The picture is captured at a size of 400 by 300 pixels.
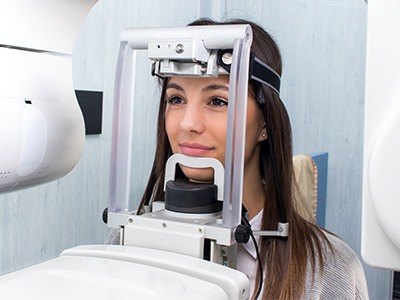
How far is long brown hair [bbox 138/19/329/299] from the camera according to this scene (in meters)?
1.13

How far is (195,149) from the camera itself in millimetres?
1081

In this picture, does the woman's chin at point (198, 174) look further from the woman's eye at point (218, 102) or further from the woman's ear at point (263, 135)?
the woman's ear at point (263, 135)

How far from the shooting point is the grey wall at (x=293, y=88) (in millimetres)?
1826

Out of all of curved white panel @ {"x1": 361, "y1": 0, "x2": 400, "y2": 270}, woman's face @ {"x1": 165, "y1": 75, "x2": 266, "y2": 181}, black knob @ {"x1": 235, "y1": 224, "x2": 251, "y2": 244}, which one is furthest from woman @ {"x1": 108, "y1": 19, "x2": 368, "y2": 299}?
curved white panel @ {"x1": 361, "y1": 0, "x2": 400, "y2": 270}

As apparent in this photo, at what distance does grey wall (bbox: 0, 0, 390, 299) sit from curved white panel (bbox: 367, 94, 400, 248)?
54.0 inches

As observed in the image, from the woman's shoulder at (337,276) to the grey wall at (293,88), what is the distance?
0.89 m

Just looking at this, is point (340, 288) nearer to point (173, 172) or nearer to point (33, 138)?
point (173, 172)

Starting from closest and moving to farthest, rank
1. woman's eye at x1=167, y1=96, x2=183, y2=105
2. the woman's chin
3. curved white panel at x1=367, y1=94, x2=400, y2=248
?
1. curved white panel at x1=367, y1=94, x2=400, y2=248
2. the woman's chin
3. woman's eye at x1=167, y1=96, x2=183, y2=105

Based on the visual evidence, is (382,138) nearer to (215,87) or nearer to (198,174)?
(198,174)

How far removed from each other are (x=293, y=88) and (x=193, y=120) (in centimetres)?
143

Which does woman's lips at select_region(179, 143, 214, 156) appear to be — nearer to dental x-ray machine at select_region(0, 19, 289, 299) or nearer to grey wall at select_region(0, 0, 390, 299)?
dental x-ray machine at select_region(0, 19, 289, 299)

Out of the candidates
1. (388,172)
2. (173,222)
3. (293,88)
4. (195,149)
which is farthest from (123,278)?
(293,88)

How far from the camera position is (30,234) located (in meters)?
1.63

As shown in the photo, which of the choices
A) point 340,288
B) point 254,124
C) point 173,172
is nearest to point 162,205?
point 173,172
